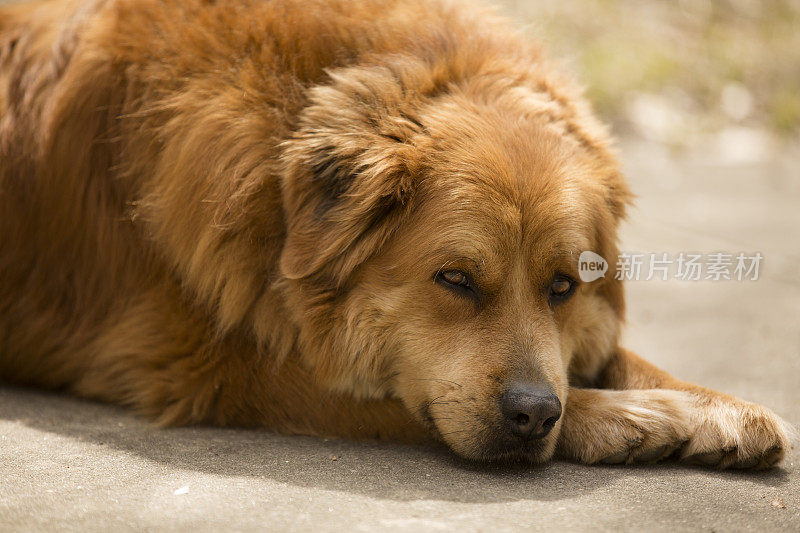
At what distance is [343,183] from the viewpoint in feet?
10.4

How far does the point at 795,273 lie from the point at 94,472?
4.74 metres

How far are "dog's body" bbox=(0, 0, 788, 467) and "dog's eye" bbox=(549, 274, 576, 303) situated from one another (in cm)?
1

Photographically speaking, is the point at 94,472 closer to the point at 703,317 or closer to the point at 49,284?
the point at 49,284

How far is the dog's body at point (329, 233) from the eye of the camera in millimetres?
3090

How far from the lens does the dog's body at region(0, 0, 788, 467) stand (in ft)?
10.1

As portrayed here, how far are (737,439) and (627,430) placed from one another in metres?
0.38

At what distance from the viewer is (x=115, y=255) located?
357 centimetres

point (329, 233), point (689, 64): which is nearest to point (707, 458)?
point (329, 233)

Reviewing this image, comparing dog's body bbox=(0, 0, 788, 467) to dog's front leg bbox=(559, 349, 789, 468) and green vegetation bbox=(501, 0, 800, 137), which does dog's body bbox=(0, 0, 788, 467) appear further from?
green vegetation bbox=(501, 0, 800, 137)

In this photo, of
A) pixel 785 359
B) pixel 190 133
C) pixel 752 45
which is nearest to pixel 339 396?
pixel 190 133

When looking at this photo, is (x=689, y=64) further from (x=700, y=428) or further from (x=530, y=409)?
(x=530, y=409)

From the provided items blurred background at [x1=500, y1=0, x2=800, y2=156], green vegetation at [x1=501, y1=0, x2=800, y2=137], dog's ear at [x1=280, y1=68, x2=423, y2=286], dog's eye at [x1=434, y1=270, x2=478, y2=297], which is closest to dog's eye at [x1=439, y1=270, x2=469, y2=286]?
dog's eye at [x1=434, y1=270, x2=478, y2=297]
